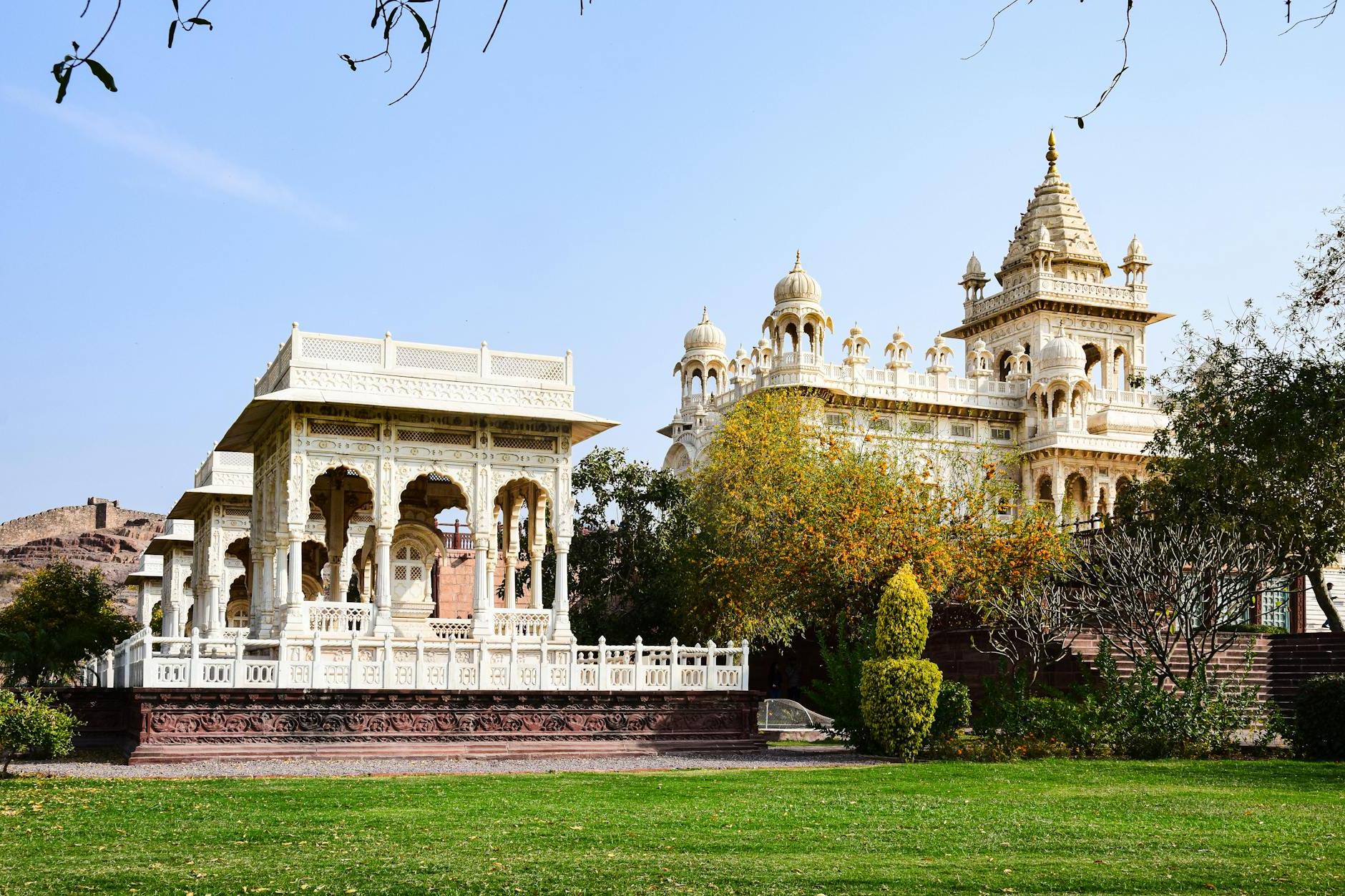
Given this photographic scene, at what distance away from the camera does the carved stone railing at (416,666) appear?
74.6 ft

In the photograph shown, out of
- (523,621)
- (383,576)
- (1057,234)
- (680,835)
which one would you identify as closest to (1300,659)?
(523,621)

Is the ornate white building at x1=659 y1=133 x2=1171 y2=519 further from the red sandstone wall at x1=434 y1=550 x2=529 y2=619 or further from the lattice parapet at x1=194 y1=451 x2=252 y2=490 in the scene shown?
the lattice parapet at x1=194 y1=451 x2=252 y2=490

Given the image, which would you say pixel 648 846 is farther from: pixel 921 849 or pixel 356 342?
pixel 356 342

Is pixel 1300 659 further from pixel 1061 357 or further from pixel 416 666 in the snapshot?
pixel 1061 357

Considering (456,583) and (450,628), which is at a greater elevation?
(456,583)

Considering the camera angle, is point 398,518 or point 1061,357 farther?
point 1061,357

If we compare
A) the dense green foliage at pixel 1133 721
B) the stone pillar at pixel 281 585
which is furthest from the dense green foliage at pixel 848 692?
the stone pillar at pixel 281 585

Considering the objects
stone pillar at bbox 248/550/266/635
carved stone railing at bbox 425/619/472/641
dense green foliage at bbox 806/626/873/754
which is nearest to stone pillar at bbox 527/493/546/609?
carved stone railing at bbox 425/619/472/641

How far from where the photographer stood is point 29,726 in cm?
1833

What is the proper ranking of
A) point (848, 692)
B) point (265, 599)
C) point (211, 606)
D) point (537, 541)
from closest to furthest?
point (848, 692) → point (265, 599) → point (537, 541) → point (211, 606)

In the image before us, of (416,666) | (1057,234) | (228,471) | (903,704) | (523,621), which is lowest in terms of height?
(903,704)

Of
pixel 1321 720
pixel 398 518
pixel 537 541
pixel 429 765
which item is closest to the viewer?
pixel 1321 720

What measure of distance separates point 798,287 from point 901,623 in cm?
3085

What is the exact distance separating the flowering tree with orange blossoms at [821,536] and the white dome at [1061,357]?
65.4ft
